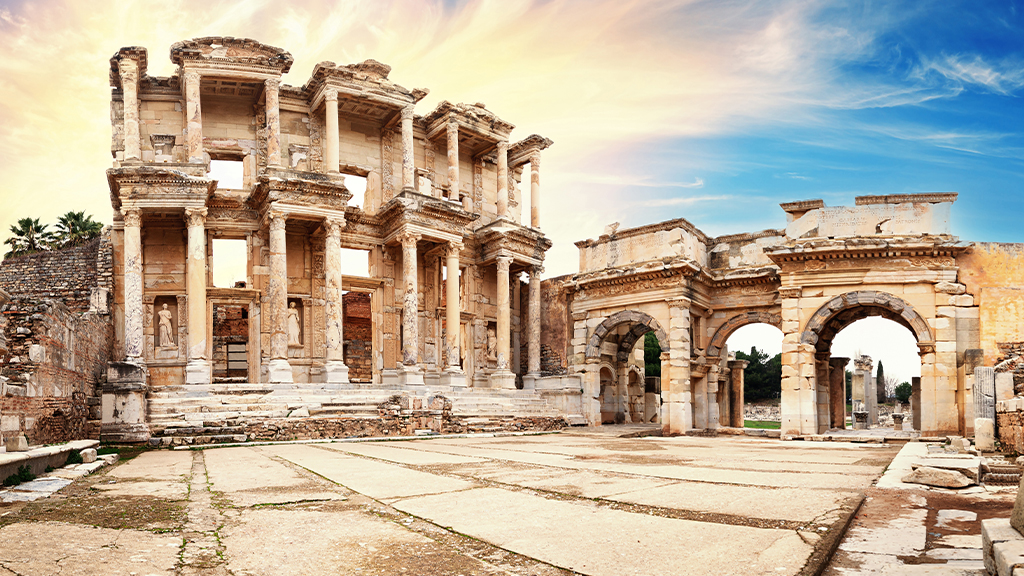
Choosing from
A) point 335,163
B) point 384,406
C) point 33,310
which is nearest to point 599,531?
point 33,310

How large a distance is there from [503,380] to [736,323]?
854 centimetres

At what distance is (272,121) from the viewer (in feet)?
78.3

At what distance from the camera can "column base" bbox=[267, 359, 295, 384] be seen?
70.7 feet

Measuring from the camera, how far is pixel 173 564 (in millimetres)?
3615

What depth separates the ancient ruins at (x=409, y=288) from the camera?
17.9 m

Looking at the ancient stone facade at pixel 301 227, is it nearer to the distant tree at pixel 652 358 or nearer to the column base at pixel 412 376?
the column base at pixel 412 376

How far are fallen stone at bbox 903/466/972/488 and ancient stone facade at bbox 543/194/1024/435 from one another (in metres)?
12.5

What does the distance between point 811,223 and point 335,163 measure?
49.0ft

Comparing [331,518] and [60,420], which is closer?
[331,518]

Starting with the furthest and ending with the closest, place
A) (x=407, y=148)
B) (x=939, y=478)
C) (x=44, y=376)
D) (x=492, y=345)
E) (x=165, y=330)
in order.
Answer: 1. (x=492, y=345)
2. (x=407, y=148)
3. (x=165, y=330)
4. (x=44, y=376)
5. (x=939, y=478)

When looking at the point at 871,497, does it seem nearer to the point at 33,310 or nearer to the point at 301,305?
the point at 33,310

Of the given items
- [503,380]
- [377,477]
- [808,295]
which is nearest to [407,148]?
[503,380]

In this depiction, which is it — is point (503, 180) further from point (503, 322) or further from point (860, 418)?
point (860, 418)

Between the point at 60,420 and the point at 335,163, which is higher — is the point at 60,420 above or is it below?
below
